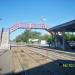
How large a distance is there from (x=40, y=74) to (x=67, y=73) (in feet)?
6.17

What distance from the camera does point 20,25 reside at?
6688cm

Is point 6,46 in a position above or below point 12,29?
below

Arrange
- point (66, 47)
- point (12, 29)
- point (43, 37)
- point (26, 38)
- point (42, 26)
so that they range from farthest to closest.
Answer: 1. point (43, 37)
2. point (26, 38)
3. point (42, 26)
4. point (12, 29)
5. point (66, 47)

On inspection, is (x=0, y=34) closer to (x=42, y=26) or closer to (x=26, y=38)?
(x=42, y=26)

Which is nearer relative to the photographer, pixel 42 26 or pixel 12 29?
pixel 12 29

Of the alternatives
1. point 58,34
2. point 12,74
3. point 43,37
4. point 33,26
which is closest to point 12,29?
point 33,26

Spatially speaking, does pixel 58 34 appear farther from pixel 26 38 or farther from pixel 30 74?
pixel 26 38

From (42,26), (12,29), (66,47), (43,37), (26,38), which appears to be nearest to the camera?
(66,47)

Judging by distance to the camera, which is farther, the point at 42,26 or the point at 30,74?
the point at 42,26

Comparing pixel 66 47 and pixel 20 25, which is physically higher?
pixel 20 25

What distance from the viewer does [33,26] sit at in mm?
69188

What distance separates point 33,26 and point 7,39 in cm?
1201

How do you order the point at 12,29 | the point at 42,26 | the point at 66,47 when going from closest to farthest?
the point at 66,47 < the point at 12,29 < the point at 42,26

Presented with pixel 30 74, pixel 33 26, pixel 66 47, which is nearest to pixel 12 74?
pixel 30 74
